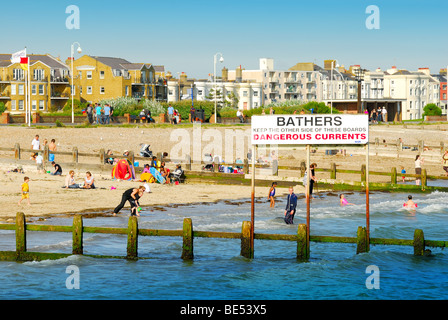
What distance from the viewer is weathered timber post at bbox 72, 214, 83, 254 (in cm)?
1766

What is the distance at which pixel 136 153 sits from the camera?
45656 millimetres

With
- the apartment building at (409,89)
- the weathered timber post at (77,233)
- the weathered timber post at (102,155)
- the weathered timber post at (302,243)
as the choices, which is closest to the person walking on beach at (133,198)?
the weathered timber post at (77,233)

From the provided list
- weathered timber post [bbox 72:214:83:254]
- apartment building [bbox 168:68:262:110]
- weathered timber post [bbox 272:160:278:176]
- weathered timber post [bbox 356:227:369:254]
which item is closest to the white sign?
weathered timber post [bbox 356:227:369:254]

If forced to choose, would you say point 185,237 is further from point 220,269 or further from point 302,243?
point 302,243

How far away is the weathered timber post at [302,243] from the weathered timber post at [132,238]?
4.19 meters

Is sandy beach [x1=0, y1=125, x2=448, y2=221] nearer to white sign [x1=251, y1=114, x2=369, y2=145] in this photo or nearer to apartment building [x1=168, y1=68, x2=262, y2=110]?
white sign [x1=251, y1=114, x2=369, y2=145]

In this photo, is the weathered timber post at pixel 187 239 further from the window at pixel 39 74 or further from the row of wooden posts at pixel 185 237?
the window at pixel 39 74

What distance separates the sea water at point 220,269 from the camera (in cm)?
1711

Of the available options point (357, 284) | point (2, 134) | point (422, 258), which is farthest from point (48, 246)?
point (2, 134)

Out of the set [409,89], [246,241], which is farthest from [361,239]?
[409,89]

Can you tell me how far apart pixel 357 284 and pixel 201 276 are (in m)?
4.10

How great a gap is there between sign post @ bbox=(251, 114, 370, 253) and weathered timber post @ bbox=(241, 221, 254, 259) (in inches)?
66.8

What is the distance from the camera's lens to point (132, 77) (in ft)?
363

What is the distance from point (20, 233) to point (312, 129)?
7.83 m
